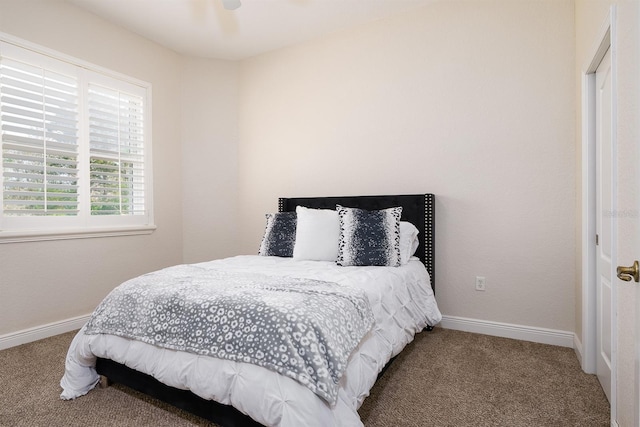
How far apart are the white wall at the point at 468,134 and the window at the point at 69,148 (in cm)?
167

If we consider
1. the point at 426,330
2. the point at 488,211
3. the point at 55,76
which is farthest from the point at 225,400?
the point at 55,76

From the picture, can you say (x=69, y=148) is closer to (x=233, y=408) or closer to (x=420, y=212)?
(x=233, y=408)

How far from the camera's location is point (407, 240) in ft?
9.18

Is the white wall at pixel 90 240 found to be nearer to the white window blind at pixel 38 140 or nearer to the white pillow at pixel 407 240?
the white window blind at pixel 38 140

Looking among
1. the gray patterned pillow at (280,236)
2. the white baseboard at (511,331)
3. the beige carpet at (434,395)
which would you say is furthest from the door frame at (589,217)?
the gray patterned pillow at (280,236)

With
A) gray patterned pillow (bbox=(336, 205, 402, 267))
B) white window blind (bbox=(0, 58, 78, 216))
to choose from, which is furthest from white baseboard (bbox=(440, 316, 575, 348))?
white window blind (bbox=(0, 58, 78, 216))

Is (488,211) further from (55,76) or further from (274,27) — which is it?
(55,76)

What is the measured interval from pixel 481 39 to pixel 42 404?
3829mm

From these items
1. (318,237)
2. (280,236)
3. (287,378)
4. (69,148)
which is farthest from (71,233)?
(287,378)

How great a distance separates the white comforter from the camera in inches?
49.8

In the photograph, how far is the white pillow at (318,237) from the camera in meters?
2.78

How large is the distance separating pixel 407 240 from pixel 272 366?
1.77 metres

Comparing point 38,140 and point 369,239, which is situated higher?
point 38,140

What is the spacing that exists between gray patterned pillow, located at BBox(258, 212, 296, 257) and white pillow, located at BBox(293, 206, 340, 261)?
0.10 m
